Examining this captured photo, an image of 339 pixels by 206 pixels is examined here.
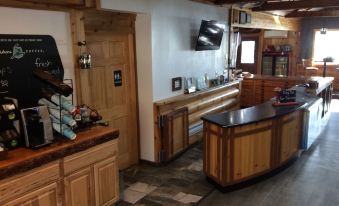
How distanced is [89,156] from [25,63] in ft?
3.46

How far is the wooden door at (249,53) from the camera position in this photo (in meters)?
12.5

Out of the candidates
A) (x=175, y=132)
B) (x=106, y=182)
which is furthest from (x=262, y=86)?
(x=106, y=182)

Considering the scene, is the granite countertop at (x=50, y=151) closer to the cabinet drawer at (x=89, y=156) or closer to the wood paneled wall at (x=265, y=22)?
the cabinet drawer at (x=89, y=156)

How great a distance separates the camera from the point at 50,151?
2.63 metres

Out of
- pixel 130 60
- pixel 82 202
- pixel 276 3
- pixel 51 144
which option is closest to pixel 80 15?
pixel 130 60

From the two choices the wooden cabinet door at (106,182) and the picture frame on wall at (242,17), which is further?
the picture frame on wall at (242,17)

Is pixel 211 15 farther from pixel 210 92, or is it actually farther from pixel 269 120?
pixel 269 120

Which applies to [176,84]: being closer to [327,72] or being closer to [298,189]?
[298,189]

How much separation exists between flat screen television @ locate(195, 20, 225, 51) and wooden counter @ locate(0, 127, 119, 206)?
2695 mm

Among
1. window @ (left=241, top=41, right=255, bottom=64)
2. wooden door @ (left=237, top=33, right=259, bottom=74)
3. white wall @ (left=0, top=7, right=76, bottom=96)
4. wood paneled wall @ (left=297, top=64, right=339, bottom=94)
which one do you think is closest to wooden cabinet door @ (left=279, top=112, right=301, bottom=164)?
white wall @ (left=0, top=7, right=76, bottom=96)

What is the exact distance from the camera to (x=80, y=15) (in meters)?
3.49

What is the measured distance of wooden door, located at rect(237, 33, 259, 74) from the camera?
1249 cm

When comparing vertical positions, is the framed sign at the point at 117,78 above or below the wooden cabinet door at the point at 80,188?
above

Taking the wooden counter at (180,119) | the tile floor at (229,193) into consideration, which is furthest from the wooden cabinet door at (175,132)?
the tile floor at (229,193)
